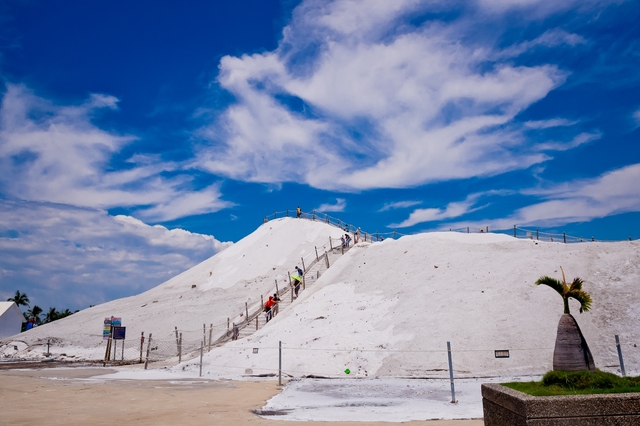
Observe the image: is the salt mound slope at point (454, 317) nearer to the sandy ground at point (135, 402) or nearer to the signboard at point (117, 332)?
the sandy ground at point (135, 402)

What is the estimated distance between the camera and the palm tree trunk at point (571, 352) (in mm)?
7344

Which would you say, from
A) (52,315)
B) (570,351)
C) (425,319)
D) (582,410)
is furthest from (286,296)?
(52,315)

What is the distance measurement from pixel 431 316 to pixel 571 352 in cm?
1303

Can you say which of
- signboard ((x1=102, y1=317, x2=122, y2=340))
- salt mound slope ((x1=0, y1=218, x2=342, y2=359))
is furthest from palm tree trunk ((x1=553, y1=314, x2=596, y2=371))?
signboard ((x1=102, y1=317, x2=122, y2=340))

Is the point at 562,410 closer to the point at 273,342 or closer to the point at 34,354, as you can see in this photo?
the point at 273,342

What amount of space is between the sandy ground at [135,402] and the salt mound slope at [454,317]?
4094mm

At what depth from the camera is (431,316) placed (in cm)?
2022

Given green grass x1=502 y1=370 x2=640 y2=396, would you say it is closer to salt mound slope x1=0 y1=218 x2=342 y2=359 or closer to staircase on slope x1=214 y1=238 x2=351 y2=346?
staircase on slope x1=214 y1=238 x2=351 y2=346

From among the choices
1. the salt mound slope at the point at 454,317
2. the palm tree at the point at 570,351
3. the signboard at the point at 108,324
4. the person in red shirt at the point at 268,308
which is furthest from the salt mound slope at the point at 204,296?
the palm tree at the point at 570,351

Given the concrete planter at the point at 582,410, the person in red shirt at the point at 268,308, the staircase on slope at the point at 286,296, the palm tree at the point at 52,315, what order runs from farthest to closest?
the palm tree at the point at 52,315 < the person in red shirt at the point at 268,308 < the staircase on slope at the point at 286,296 < the concrete planter at the point at 582,410

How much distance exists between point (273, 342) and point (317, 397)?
337 inches

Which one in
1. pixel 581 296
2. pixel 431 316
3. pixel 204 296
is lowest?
pixel 431 316

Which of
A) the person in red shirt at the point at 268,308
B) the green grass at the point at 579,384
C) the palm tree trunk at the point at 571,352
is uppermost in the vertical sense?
the person in red shirt at the point at 268,308

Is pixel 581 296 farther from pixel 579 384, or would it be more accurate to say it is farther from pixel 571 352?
pixel 579 384
